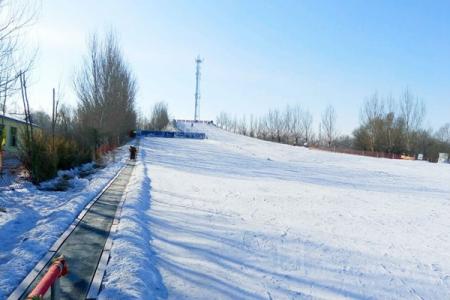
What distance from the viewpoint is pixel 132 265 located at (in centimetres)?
562

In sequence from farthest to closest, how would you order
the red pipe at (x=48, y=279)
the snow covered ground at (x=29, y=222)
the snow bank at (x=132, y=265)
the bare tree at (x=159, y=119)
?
the bare tree at (x=159, y=119)
the snow covered ground at (x=29, y=222)
the snow bank at (x=132, y=265)
the red pipe at (x=48, y=279)

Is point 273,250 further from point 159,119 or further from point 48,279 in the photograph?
point 159,119

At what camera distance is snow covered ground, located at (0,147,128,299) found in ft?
18.2

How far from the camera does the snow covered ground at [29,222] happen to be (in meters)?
5.56

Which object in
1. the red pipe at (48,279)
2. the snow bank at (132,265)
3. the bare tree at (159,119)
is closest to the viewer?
the red pipe at (48,279)

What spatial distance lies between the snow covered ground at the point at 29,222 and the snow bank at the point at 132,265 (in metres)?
1.14

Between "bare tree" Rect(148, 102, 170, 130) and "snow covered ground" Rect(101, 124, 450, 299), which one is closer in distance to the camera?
"snow covered ground" Rect(101, 124, 450, 299)

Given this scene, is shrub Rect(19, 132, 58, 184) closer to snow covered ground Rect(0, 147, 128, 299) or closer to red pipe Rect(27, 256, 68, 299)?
snow covered ground Rect(0, 147, 128, 299)

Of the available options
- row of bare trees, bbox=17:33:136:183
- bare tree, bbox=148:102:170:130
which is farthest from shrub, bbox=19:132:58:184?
bare tree, bbox=148:102:170:130

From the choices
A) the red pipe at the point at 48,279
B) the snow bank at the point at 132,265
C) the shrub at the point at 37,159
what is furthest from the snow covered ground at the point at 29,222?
the red pipe at the point at 48,279

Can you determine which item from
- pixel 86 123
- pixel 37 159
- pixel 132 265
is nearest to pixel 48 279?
pixel 132 265

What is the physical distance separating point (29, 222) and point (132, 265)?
3878 millimetres

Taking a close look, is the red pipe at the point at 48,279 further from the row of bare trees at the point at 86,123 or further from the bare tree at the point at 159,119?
the bare tree at the point at 159,119

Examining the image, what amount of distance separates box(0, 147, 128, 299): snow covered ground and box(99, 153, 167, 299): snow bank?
1.14 m
